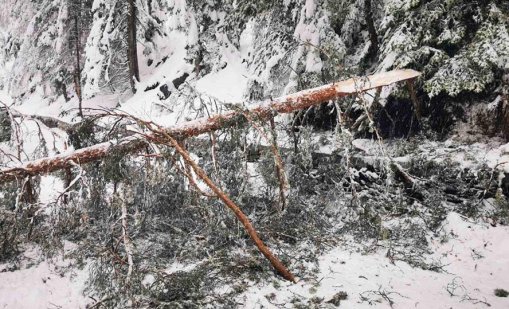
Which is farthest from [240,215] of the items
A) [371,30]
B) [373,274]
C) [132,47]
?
[132,47]

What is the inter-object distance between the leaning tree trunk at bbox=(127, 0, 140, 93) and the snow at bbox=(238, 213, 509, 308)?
14.9m

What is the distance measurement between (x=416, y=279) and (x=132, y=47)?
16400mm

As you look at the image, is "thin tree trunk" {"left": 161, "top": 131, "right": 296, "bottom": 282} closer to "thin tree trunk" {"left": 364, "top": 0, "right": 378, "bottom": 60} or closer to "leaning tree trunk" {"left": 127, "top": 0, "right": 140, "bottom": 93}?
"thin tree trunk" {"left": 364, "top": 0, "right": 378, "bottom": 60}

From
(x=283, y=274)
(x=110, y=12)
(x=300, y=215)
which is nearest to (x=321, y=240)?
(x=300, y=215)

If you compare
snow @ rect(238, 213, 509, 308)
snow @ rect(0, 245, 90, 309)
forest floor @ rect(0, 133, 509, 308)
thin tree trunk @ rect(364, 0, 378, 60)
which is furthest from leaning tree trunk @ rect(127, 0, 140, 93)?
snow @ rect(238, 213, 509, 308)

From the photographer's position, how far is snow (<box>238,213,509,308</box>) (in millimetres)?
4695

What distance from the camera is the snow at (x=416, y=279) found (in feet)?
15.4

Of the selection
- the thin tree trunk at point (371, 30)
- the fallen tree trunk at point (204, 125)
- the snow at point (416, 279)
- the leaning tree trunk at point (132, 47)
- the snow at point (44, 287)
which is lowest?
the snow at point (416, 279)

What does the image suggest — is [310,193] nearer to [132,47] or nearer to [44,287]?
[44,287]

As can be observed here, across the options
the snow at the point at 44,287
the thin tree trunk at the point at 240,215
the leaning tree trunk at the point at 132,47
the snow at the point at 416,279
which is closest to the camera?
the snow at the point at 416,279

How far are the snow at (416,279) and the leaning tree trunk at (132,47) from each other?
49.0 ft

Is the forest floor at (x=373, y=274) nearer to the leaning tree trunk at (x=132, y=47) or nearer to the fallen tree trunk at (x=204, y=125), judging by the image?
the fallen tree trunk at (x=204, y=125)

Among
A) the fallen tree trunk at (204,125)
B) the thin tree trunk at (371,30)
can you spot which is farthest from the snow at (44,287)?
the thin tree trunk at (371,30)

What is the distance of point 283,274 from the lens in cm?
520
